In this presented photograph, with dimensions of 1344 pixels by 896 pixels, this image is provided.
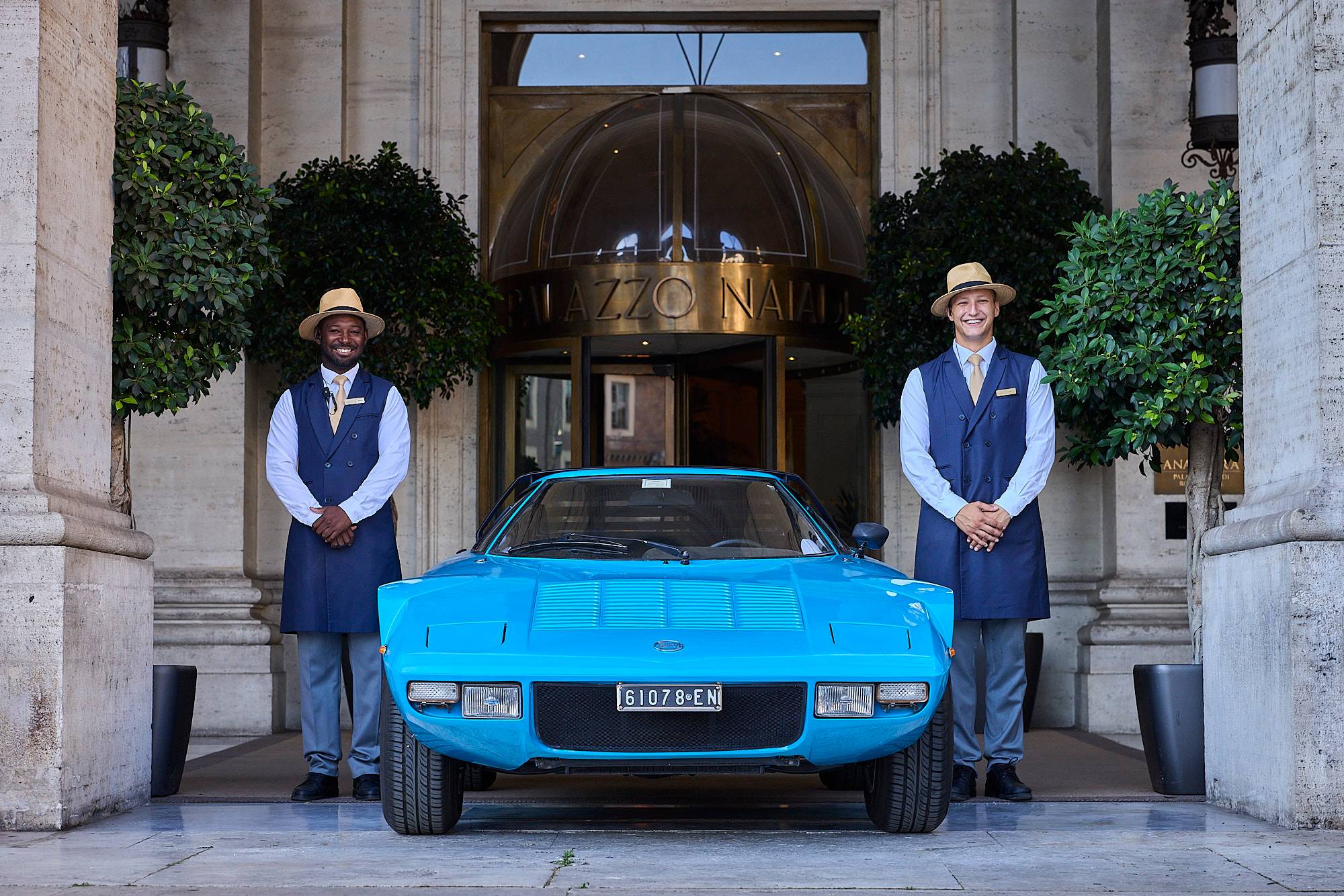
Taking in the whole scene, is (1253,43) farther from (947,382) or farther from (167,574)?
(167,574)

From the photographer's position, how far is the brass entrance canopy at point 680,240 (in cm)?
1173

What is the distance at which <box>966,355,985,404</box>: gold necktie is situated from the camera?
21.9 feet

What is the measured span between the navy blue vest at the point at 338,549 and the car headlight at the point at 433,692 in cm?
185

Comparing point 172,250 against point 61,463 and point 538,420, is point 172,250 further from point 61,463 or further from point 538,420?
point 538,420

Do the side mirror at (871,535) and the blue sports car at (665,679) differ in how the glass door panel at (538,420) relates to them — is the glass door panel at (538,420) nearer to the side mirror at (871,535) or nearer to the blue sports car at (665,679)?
the side mirror at (871,535)

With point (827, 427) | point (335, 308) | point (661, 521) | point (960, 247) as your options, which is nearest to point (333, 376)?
point (335, 308)

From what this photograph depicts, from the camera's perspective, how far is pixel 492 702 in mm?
4715

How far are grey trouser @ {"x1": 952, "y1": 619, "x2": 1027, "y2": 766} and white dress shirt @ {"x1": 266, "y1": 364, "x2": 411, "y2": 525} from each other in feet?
8.26

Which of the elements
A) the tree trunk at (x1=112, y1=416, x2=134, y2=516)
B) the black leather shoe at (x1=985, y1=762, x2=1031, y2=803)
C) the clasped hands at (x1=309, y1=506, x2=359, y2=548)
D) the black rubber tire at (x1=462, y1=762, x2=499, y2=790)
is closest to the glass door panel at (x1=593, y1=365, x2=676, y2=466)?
the tree trunk at (x1=112, y1=416, x2=134, y2=516)

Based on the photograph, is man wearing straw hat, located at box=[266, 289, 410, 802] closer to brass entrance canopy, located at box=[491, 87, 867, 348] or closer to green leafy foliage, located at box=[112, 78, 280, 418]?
green leafy foliage, located at box=[112, 78, 280, 418]

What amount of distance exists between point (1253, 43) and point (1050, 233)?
13.4ft

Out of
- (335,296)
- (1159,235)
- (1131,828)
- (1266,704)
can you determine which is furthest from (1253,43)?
(335,296)

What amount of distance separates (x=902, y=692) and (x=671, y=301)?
7179 mm

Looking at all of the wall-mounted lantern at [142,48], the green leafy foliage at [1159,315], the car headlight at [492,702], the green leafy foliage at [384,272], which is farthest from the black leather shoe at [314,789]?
the wall-mounted lantern at [142,48]
